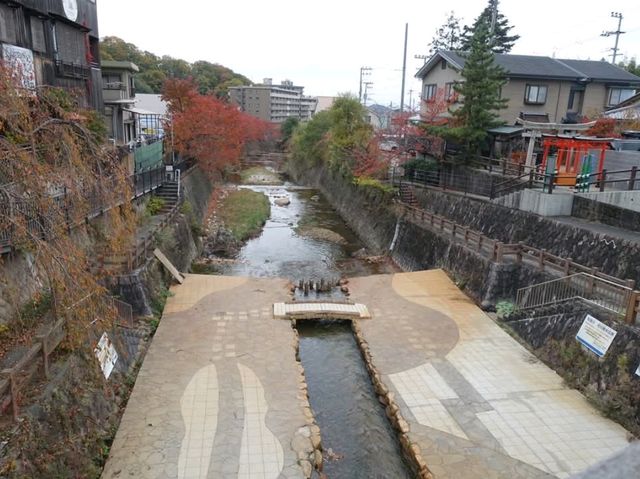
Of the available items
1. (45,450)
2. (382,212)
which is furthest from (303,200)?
(45,450)

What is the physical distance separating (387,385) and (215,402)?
469 centimetres

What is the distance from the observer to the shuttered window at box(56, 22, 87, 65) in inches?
940

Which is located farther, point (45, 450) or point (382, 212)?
point (382, 212)

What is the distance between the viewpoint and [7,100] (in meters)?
6.55

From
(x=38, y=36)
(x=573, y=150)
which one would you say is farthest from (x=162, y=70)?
(x=573, y=150)

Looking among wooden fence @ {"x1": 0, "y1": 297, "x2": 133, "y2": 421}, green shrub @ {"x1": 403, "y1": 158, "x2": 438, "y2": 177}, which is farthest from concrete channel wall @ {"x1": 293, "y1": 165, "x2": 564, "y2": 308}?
wooden fence @ {"x1": 0, "y1": 297, "x2": 133, "y2": 421}

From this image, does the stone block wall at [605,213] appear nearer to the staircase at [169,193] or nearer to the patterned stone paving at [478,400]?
the patterned stone paving at [478,400]

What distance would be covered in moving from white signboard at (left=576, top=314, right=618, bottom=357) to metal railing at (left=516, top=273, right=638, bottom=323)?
1.77 ft

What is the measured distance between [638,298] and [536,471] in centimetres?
545

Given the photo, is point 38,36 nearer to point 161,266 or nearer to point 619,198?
point 161,266

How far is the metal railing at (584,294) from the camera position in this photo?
12297 millimetres

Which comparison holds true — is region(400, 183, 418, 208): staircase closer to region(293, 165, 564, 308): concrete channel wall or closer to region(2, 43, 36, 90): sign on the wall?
region(293, 165, 564, 308): concrete channel wall

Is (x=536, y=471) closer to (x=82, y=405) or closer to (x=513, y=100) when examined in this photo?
(x=82, y=405)

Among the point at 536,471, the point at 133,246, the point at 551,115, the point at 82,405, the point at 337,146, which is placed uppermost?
the point at 551,115
